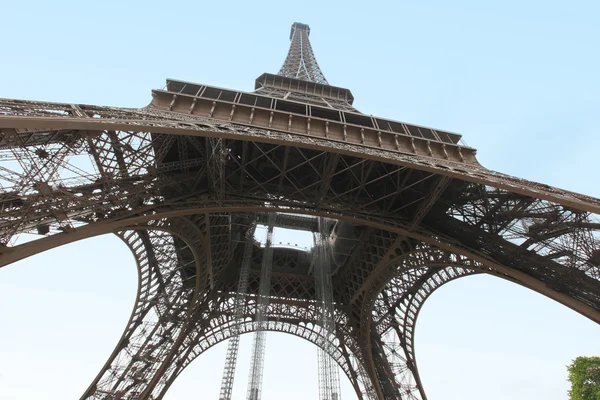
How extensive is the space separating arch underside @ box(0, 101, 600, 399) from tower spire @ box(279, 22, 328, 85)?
1650 cm

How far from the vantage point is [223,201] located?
15.6 meters

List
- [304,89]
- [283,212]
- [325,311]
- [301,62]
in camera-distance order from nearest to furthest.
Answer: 1. [283,212]
2. [325,311]
3. [304,89]
4. [301,62]

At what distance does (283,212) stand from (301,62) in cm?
2811

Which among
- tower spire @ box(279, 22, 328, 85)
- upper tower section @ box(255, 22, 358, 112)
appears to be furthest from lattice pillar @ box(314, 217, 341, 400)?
tower spire @ box(279, 22, 328, 85)

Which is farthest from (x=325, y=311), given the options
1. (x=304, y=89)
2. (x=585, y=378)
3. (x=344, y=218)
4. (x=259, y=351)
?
(x=585, y=378)

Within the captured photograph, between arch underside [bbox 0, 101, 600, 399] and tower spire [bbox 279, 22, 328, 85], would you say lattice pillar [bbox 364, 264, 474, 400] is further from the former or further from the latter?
tower spire [bbox 279, 22, 328, 85]

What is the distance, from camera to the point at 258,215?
2683cm

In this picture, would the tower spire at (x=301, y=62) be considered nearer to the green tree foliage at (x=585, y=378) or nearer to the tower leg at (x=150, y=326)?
the tower leg at (x=150, y=326)

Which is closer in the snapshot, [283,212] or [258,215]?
[283,212]

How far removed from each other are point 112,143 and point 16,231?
3.78 metres

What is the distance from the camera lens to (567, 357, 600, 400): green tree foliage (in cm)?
2509

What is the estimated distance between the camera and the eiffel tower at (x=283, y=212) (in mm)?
11323

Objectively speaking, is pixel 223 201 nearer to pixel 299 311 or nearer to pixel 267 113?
pixel 267 113

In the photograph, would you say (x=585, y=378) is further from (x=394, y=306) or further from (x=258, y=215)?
(x=258, y=215)
